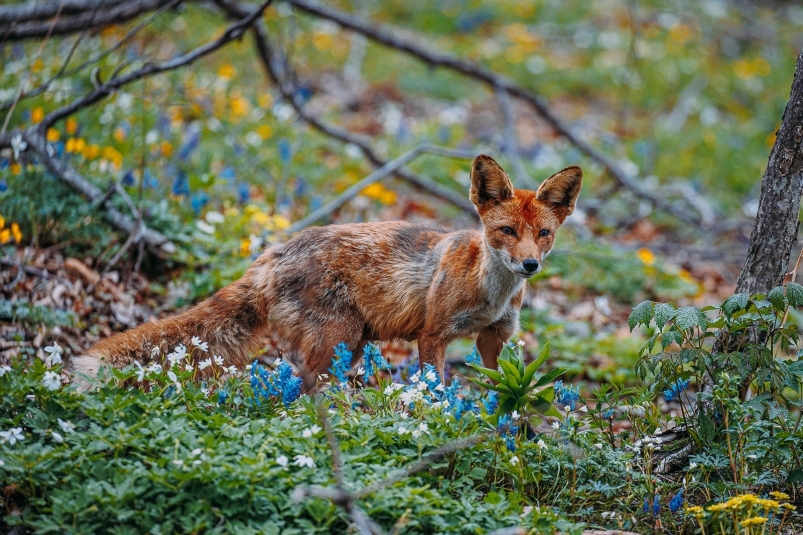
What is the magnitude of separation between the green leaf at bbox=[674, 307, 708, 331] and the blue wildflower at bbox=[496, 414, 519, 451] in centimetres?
105

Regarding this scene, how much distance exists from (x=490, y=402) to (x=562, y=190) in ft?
6.23

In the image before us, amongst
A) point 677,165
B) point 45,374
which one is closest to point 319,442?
point 45,374

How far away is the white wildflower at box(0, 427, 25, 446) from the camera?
329 centimetres

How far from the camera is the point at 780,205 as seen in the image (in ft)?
14.0

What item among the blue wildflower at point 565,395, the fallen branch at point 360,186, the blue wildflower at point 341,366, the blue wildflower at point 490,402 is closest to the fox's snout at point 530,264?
the blue wildflower at point 565,395

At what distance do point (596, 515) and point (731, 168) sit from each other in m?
9.89

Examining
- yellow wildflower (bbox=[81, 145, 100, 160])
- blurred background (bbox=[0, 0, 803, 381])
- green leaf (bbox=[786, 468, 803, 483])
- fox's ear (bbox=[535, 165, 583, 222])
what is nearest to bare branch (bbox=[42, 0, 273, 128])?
blurred background (bbox=[0, 0, 803, 381])

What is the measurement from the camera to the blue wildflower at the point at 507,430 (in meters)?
3.76

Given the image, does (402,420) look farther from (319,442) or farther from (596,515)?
(596,515)

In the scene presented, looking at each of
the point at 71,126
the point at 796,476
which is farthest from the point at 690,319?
the point at 71,126

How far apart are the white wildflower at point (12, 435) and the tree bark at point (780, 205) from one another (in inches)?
158

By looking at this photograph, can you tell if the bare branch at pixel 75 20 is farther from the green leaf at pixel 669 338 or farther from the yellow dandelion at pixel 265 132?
the green leaf at pixel 669 338

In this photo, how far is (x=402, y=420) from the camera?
3.96 meters

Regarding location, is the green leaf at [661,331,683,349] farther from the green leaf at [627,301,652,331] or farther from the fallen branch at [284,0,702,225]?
the fallen branch at [284,0,702,225]
